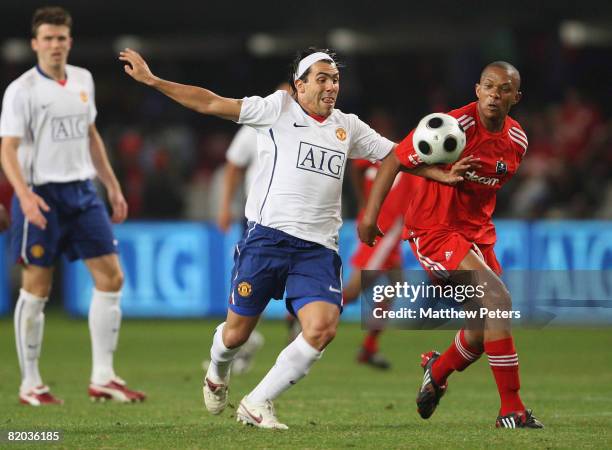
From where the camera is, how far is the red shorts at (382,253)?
1269 cm

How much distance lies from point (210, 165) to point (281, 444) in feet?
45.0

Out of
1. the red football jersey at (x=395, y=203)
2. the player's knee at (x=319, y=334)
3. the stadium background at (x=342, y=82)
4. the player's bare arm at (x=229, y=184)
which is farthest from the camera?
the stadium background at (x=342, y=82)

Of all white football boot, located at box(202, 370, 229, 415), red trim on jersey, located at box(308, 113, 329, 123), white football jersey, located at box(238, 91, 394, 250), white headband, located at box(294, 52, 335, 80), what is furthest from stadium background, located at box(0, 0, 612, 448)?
white headband, located at box(294, 52, 335, 80)

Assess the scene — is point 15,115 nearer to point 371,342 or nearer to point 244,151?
point 244,151

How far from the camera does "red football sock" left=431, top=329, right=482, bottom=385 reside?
8078 mm

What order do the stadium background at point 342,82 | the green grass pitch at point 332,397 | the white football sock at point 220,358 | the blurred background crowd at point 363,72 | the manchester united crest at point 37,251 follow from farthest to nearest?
1. the blurred background crowd at point 363,72
2. the stadium background at point 342,82
3. the manchester united crest at point 37,251
4. the white football sock at point 220,358
5. the green grass pitch at point 332,397

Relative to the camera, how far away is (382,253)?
12727 mm

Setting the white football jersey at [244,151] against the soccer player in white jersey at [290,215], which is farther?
the white football jersey at [244,151]

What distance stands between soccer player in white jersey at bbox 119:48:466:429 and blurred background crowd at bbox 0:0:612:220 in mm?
9058

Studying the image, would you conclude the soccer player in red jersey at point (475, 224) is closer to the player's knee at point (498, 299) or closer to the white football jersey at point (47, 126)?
the player's knee at point (498, 299)

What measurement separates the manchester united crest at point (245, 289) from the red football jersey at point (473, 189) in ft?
3.90

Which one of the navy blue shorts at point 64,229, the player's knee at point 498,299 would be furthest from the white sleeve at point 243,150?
the player's knee at point 498,299

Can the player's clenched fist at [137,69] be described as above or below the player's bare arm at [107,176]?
above

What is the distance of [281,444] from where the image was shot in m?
6.89
